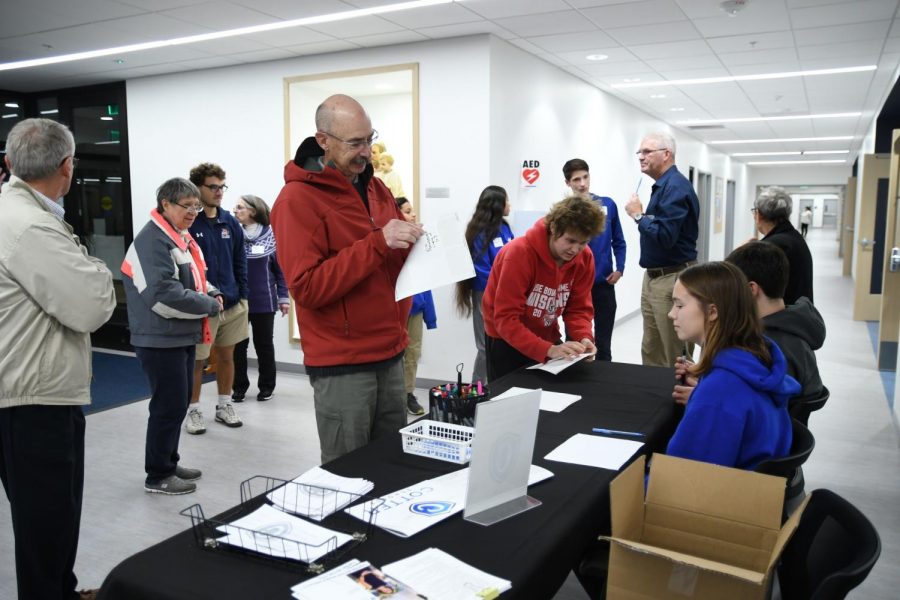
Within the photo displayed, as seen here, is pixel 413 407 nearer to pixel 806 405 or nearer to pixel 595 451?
A: pixel 806 405

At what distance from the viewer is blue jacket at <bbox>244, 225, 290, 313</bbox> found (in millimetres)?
4988

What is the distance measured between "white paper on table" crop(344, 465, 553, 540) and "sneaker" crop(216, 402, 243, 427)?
10.8 feet

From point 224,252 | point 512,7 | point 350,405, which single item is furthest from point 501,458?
point 512,7

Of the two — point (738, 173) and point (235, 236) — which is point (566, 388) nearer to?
point (235, 236)

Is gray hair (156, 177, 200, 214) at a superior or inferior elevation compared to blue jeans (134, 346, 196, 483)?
superior

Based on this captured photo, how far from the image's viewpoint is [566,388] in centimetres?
250

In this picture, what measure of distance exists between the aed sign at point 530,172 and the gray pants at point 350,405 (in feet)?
12.4

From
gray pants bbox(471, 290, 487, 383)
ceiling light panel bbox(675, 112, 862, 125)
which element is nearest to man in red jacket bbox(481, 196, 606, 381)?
gray pants bbox(471, 290, 487, 383)

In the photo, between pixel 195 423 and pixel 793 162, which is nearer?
pixel 195 423

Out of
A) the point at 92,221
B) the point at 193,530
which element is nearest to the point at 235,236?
the point at 193,530

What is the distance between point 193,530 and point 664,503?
0.96 metres

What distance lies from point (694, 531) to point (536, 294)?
147 centimetres

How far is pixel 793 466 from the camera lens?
5.52 feet

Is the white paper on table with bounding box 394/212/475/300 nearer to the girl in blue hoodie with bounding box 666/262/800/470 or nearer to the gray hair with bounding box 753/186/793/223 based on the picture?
the girl in blue hoodie with bounding box 666/262/800/470
